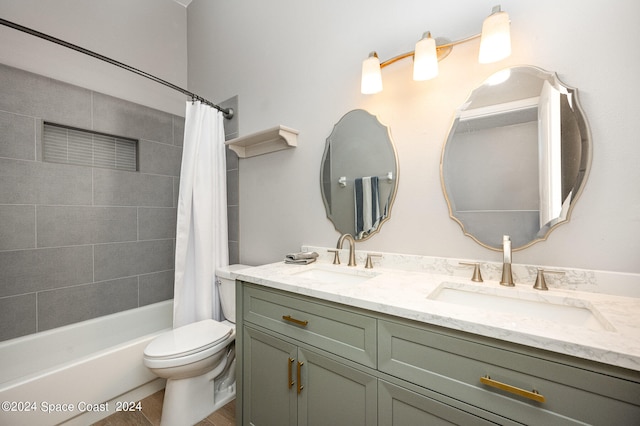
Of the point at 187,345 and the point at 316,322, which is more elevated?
the point at 316,322

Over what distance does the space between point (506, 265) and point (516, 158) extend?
0.46 metres

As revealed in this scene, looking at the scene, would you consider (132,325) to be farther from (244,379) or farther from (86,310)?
(244,379)

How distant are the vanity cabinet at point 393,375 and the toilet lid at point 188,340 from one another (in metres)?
0.30

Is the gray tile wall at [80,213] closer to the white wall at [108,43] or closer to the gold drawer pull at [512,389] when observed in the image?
the white wall at [108,43]

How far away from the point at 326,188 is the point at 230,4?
6.30 ft

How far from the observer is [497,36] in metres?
1.06

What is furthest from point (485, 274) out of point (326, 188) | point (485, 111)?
point (326, 188)

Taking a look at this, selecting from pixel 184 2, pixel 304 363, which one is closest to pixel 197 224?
pixel 304 363

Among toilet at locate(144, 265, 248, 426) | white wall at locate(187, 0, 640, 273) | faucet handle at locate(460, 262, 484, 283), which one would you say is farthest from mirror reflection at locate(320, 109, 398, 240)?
toilet at locate(144, 265, 248, 426)

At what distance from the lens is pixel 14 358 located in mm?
1652

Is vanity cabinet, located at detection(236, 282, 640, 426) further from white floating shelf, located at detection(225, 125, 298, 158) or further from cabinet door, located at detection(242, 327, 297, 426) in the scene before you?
white floating shelf, located at detection(225, 125, 298, 158)

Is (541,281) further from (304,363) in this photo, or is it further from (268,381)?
(268,381)

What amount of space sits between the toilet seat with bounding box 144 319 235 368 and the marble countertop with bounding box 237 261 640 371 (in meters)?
0.52

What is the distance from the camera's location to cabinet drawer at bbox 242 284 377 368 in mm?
961
